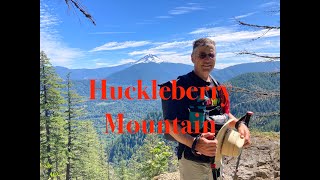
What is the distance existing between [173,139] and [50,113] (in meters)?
18.3

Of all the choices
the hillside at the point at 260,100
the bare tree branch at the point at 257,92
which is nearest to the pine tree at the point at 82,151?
the hillside at the point at 260,100

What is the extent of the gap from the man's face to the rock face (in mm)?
3618

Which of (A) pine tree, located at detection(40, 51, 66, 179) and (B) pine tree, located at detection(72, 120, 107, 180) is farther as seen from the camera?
(B) pine tree, located at detection(72, 120, 107, 180)

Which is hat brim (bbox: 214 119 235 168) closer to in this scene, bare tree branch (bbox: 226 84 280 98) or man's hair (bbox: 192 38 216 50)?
man's hair (bbox: 192 38 216 50)

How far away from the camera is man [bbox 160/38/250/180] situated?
2326mm

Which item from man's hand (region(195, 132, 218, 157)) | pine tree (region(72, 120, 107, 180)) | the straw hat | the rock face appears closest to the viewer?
man's hand (region(195, 132, 218, 157))

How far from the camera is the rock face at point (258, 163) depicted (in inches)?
223

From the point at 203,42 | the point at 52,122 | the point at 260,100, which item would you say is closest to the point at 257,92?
the point at 260,100

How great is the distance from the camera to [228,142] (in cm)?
236

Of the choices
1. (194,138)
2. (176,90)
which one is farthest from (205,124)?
(176,90)

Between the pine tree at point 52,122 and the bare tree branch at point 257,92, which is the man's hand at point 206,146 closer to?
the bare tree branch at point 257,92

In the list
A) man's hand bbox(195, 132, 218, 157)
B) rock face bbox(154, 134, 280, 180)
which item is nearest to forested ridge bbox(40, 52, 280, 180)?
rock face bbox(154, 134, 280, 180)
